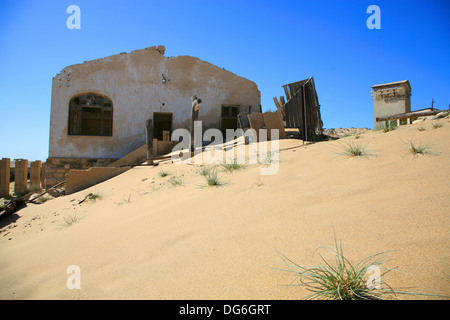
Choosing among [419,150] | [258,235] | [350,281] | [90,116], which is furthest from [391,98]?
[90,116]

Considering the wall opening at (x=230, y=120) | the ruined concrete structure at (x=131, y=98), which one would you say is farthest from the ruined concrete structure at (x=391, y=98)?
the wall opening at (x=230, y=120)

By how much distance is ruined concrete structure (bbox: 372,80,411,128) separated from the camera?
432 inches

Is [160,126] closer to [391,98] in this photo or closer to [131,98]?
[131,98]

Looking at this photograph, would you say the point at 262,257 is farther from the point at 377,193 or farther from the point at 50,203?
the point at 50,203

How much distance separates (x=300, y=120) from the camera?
23.9ft

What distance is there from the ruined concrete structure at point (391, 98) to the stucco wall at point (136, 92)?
18.1 feet

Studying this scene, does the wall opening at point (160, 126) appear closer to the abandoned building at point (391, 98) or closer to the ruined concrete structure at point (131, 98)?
the ruined concrete structure at point (131, 98)

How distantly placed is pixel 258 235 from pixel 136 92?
1136cm

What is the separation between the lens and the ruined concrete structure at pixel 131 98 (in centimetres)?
1113

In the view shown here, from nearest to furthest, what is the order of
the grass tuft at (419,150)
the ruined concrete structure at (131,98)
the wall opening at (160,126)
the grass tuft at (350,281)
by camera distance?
the grass tuft at (350,281)
the grass tuft at (419,150)
the ruined concrete structure at (131,98)
the wall opening at (160,126)

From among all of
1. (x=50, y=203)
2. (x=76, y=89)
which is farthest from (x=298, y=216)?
(x=76, y=89)

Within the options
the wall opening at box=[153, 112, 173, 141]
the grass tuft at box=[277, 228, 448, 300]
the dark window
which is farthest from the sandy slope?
the wall opening at box=[153, 112, 173, 141]

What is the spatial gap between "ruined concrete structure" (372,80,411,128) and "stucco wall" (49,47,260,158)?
551cm
